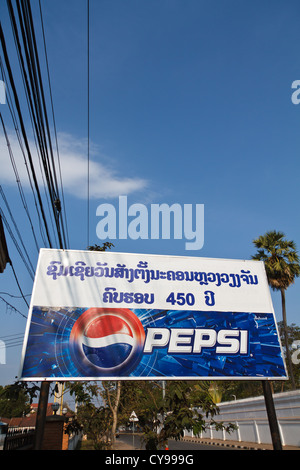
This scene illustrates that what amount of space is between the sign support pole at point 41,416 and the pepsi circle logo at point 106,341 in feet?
2.26

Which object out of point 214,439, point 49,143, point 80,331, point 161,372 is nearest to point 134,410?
point 161,372

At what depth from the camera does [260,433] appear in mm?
19547

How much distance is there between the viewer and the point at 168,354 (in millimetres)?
6703

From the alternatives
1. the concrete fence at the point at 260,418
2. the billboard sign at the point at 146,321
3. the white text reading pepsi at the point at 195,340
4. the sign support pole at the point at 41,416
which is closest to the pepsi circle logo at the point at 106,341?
the billboard sign at the point at 146,321

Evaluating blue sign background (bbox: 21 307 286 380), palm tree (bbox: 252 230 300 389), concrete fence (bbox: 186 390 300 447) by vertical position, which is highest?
palm tree (bbox: 252 230 300 389)

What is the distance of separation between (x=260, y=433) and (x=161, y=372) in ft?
56.1

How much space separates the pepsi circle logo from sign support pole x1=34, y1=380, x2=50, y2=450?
0.69 m

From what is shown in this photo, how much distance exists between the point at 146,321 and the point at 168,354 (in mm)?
791

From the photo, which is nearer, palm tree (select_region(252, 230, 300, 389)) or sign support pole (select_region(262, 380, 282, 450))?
sign support pole (select_region(262, 380, 282, 450))

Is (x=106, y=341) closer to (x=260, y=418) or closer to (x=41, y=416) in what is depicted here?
(x=41, y=416)

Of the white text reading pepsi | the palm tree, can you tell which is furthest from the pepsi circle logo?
the palm tree

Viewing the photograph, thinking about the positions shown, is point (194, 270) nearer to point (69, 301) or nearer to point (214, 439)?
point (69, 301)

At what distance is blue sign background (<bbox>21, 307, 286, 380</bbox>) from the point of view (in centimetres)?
621

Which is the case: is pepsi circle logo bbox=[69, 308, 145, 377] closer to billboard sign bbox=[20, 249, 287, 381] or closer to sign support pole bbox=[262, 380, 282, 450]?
billboard sign bbox=[20, 249, 287, 381]
